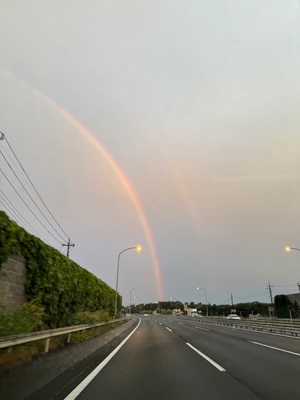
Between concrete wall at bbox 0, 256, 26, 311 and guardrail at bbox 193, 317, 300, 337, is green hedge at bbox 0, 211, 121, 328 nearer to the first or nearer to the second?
concrete wall at bbox 0, 256, 26, 311

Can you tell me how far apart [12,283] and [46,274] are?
8.96 feet

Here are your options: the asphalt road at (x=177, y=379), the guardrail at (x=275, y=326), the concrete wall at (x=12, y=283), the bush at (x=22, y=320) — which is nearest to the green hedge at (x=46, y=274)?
the concrete wall at (x=12, y=283)

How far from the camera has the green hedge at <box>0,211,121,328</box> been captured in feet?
35.5

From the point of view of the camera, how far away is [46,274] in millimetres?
14352

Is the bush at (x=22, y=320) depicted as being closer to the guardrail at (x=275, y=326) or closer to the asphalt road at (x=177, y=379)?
the asphalt road at (x=177, y=379)

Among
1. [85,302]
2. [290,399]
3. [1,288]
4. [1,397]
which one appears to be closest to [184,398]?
[290,399]

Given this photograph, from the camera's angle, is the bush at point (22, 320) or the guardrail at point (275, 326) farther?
the guardrail at point (275, 326)

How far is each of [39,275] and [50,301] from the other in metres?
1.69

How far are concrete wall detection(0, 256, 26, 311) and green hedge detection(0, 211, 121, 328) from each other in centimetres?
30

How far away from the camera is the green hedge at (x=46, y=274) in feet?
35.5

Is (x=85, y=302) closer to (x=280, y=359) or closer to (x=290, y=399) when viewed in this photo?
(x=280, y=359)

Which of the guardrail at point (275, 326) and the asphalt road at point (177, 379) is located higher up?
the guardrail at point (275, 326)

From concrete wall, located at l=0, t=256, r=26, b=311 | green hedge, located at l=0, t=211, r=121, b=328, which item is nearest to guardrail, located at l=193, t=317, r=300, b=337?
green hedge, located at l=0, t=211, r=121, b=328

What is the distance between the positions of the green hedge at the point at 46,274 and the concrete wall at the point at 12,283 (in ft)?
0.98
